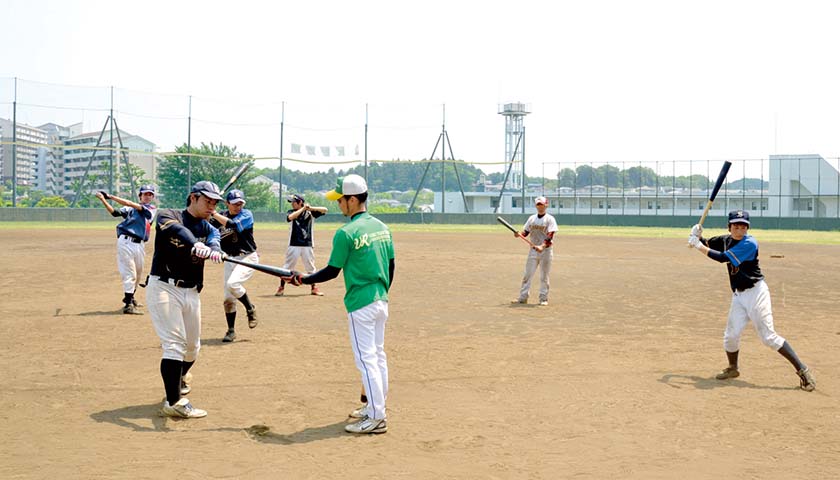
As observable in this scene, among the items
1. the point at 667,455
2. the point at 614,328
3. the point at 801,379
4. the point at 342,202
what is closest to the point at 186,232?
the point at 342,202

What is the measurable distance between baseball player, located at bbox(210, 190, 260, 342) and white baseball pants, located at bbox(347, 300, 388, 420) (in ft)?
14.2

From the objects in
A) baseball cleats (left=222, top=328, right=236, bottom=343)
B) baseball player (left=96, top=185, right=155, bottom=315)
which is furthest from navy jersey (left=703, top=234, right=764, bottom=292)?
baseball player (left=96, top=185, right=155, bottom=315)

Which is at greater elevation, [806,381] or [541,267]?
[541,267]

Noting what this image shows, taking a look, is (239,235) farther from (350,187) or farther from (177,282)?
(350,187)

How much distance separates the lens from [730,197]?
75.1 m

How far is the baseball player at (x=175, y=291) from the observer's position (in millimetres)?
6750

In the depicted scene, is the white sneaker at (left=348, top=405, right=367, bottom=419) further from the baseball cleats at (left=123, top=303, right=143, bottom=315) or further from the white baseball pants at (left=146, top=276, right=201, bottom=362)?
the baseball cleats at (left=123, top=303, right=143, bottom=315)

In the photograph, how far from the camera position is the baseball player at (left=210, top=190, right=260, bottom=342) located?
10383 mm

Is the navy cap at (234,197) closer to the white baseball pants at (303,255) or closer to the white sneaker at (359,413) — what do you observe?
the white sneaker at (359,413)

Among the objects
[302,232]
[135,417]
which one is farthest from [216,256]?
[302,232]

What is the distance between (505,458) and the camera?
18.8 ft

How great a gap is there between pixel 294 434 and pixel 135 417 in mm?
1586

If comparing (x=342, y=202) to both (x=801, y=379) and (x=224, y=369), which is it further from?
(x=801, y=379)

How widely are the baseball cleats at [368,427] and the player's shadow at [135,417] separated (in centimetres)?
160
